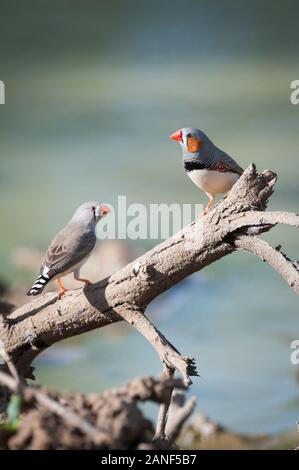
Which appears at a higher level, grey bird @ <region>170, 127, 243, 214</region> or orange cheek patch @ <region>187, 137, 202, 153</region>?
orange cheek patch @ <region>187, 137, 202, 153</region>

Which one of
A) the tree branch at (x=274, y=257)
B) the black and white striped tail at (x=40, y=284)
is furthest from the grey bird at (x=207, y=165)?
the black and white striped tail at (x=40, y=284)

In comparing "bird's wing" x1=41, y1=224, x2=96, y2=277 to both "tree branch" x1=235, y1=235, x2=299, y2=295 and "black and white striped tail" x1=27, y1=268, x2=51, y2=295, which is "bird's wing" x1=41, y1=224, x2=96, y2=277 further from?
"tree branch" x1=235, y1=235, x2=299, y2=295

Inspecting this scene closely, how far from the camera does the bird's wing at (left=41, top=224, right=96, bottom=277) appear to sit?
8.21ft

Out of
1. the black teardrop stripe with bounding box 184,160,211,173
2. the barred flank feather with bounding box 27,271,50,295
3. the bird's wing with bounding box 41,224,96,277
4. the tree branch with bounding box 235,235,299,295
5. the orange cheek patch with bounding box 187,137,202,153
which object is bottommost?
the barred flank feather with bounding box 27,271,50,295

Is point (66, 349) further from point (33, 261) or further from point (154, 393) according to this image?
point (154, 393)

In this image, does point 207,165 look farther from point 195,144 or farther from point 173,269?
point 173,269

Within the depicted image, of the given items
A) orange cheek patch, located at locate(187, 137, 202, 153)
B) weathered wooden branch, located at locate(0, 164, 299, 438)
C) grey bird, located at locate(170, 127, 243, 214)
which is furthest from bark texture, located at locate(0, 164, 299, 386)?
orange cheek patch, located at locate(187, 137, 202, 153)

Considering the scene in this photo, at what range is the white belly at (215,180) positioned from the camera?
8.20 ft

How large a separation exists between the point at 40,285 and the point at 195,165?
590 mm

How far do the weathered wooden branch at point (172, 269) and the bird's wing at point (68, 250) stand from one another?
124 mm

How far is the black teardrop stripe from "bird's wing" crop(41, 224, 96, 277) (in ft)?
1.17

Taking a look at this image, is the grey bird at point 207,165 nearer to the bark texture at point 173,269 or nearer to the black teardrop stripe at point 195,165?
the black teardrop stripe at point 195,165

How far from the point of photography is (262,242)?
2029 millimetres
